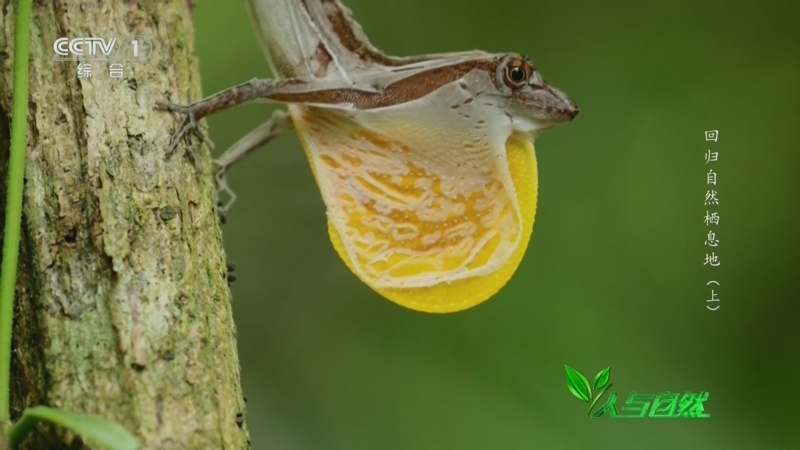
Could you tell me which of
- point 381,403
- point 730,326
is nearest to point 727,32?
point 730,326

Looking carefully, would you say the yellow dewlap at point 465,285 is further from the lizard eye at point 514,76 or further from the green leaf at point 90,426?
the green leaf at point 90,426

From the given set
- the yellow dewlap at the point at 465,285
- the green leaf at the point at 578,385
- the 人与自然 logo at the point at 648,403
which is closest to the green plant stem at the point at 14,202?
the yellow dewlap at the point at 465,285

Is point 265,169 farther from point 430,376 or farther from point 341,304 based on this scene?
point 430,376

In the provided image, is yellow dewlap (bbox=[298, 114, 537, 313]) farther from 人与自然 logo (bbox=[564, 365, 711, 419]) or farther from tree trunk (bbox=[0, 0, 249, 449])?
人与自然 logo (bbox=[564, 365, 711, 419])

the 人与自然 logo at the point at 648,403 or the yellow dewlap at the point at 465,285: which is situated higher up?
the yellow dewlap at the point at 465,285

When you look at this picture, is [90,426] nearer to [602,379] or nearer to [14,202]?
[14,202]

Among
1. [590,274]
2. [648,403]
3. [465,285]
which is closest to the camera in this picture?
[465,285]

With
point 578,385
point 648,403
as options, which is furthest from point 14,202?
point 648,403
